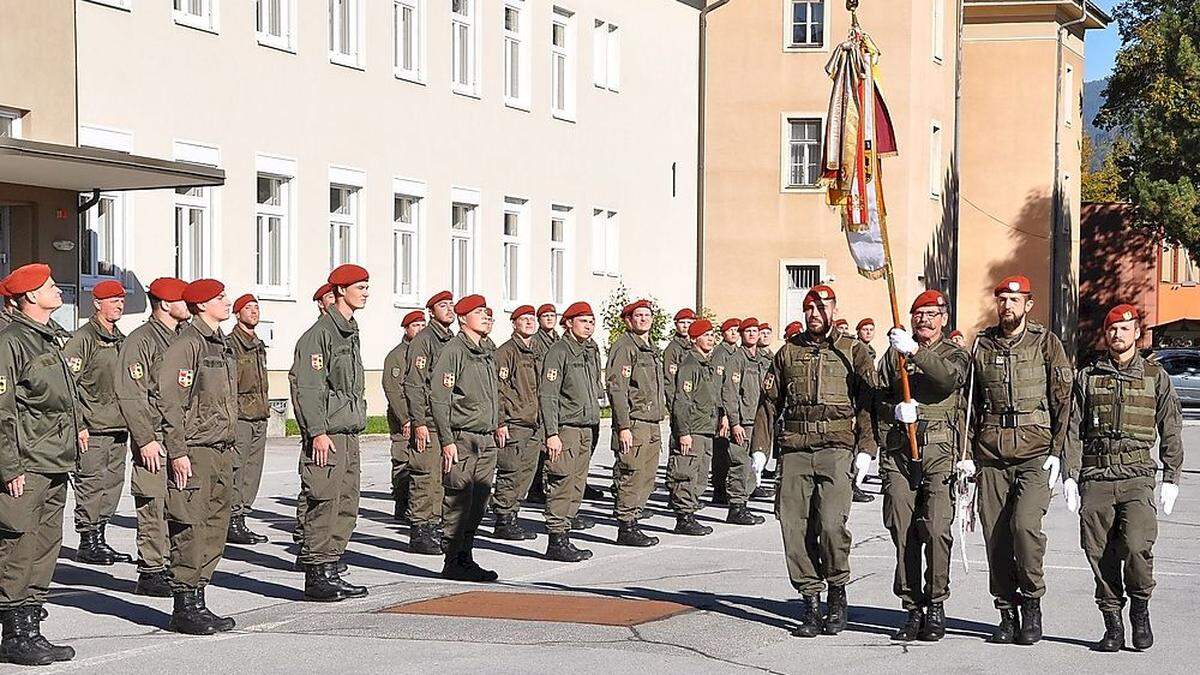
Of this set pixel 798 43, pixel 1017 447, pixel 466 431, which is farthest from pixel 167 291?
pixel 798 43

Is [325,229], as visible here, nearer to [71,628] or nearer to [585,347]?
[585,347]

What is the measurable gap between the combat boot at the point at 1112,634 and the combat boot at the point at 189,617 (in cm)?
Answer: 492

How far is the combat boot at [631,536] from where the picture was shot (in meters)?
15.4

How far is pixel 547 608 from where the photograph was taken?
37.8 feet

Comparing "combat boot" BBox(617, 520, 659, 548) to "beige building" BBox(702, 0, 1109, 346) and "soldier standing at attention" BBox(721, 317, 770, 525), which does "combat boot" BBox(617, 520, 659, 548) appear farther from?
"beige building" BBox(702, 0, 1109, 346)

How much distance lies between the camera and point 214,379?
1101 centimetres

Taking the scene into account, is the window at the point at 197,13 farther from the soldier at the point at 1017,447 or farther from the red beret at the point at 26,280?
the soldier at the point at 1017,447

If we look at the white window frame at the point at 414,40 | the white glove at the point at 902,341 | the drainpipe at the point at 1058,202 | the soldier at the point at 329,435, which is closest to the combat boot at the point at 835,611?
the white glove at the point at 902,341

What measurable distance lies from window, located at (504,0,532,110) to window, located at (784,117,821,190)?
10966mm

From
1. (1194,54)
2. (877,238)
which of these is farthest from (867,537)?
(1194,54)

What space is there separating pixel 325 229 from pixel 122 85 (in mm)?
5495

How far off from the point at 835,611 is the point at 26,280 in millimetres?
4823

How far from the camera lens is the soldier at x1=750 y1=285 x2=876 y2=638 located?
35.5ft

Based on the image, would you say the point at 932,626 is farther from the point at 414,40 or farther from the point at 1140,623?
the point at 414,40
